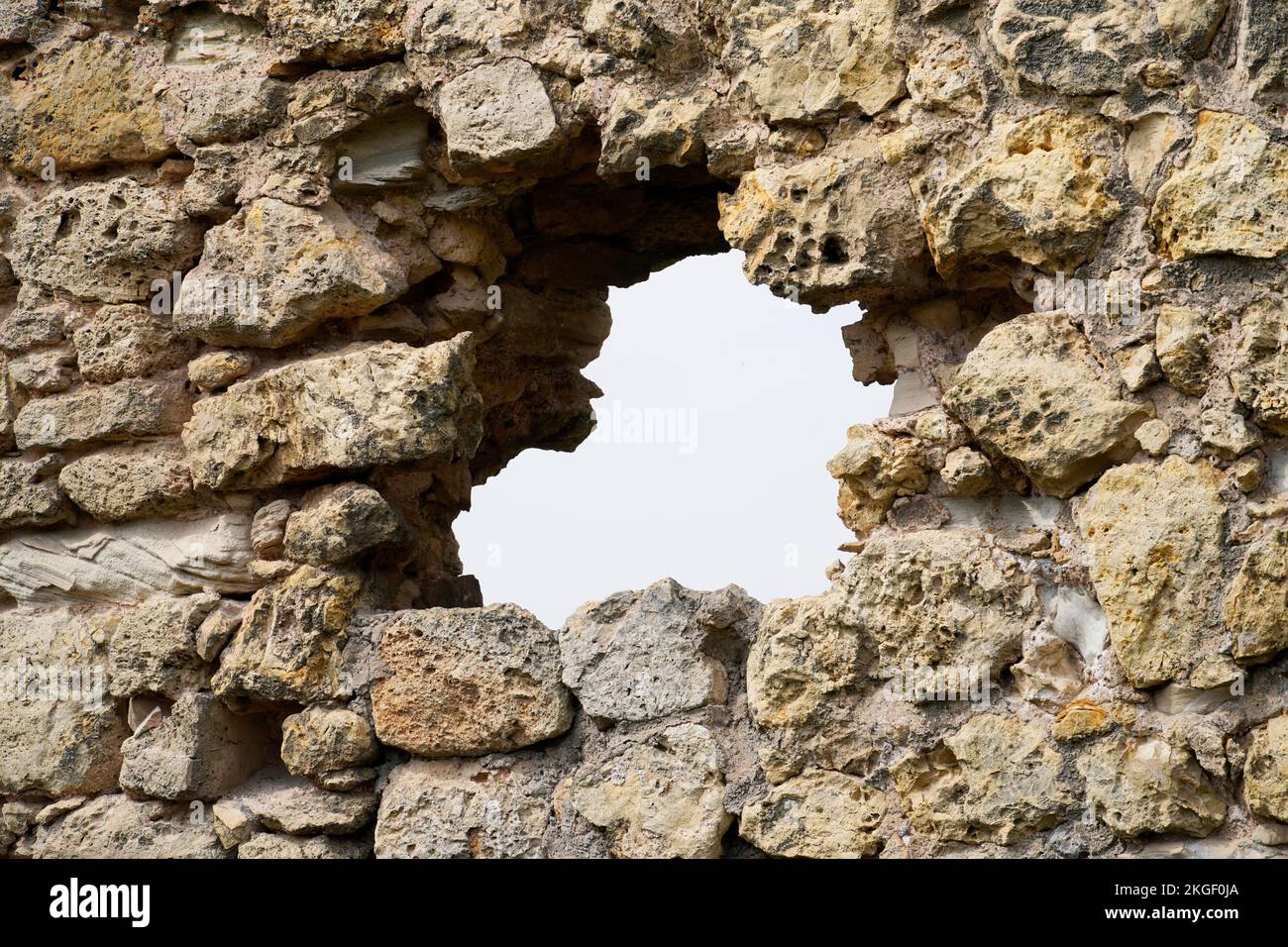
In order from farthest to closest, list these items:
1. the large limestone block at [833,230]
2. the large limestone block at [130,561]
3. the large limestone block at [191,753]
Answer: the large limestone block at [130,561]
the large limestone block at [191,753]
the large limestone block at [833,230]

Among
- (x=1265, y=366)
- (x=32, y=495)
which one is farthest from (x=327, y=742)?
(x=1265, y=366)

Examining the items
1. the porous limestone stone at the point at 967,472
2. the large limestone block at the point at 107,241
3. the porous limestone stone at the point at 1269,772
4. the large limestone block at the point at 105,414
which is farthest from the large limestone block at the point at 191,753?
the porous limestone stone at the point at 1269,772

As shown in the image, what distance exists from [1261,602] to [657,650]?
127 centimetres

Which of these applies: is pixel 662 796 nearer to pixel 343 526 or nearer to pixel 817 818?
pixel 817 818

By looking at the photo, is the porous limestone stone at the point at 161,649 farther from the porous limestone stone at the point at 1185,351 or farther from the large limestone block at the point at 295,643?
the porous limestone stone at the point at 1185,351

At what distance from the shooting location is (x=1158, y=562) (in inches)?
108

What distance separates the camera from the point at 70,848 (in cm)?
370

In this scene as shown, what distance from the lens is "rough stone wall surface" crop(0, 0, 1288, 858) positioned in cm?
277

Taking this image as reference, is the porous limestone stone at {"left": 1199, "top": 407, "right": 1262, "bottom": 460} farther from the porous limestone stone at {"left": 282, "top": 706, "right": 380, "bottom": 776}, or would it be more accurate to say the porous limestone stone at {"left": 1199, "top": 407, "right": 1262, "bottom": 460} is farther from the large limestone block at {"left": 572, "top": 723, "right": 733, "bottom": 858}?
the porous limestone stone at {"left": 282, "top": 706, "right": 380, "bottom": 776}

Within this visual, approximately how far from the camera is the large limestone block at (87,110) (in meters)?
3.94

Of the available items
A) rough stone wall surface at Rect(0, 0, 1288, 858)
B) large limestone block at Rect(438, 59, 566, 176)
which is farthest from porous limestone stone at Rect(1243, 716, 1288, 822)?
large limestone block at Rect(438, 59, 566, 176)

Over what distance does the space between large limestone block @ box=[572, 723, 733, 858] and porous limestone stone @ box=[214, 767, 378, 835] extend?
0.57 meters
